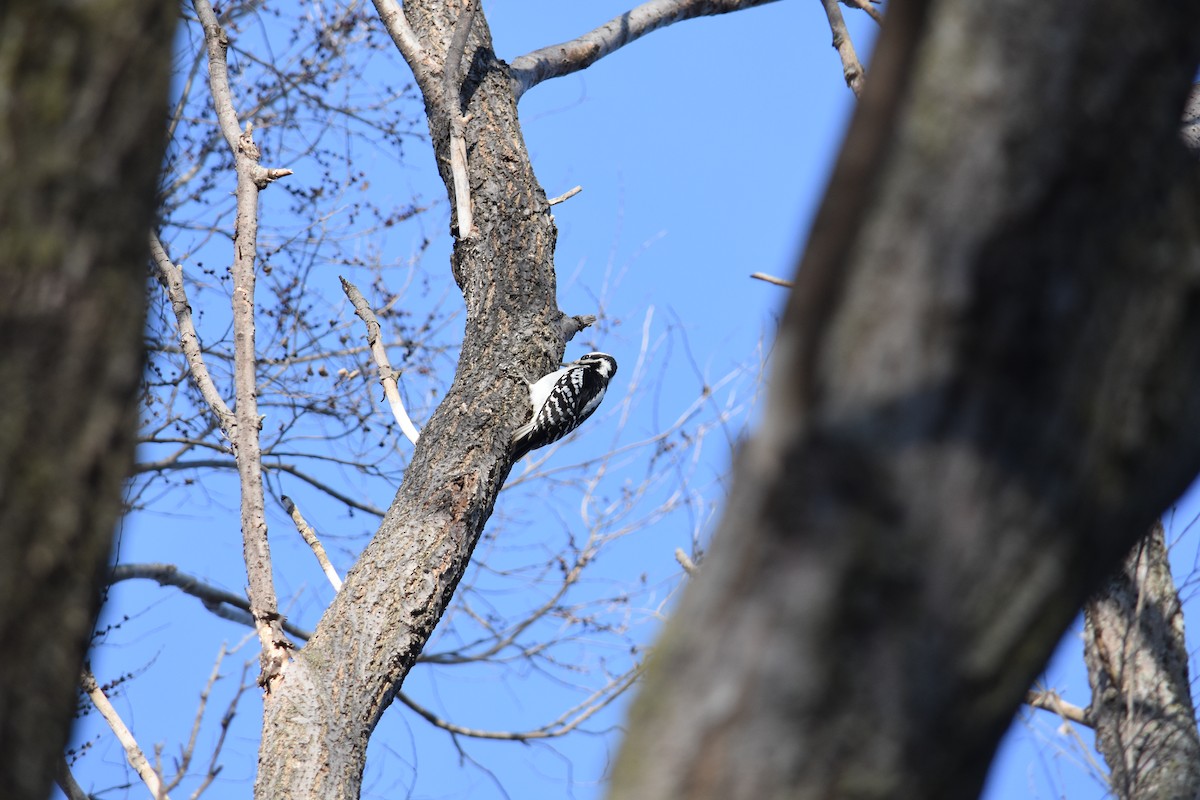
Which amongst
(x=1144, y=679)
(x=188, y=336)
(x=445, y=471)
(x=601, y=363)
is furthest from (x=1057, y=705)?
(x=601, y=363)

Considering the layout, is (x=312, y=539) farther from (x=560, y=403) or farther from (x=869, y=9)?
(x=869, y=9)

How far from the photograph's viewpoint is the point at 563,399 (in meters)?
5.41

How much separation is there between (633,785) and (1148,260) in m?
0.74

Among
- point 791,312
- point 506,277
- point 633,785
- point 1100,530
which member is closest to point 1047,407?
point 1100,530

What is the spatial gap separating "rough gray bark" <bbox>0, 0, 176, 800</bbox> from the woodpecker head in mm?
5565

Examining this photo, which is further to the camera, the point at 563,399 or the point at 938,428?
the point at 563,399

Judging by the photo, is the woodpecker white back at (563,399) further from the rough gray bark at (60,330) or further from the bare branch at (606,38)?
the rough gray bark at (60,330)

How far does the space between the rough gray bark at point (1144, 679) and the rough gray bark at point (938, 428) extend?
2.38 metres

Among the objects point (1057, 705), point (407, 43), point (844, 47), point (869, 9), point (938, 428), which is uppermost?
point (407, 43)

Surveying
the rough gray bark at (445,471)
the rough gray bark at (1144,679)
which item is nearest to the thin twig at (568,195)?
the rough gray bark at (445,471)

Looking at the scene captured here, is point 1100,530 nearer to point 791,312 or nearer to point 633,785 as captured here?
point 791,312

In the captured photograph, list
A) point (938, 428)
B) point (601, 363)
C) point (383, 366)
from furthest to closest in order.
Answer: point (601, 363) < point (383, 366) < point (938, 428)

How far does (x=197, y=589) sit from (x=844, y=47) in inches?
230

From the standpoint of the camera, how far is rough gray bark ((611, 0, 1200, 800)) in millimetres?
1021
